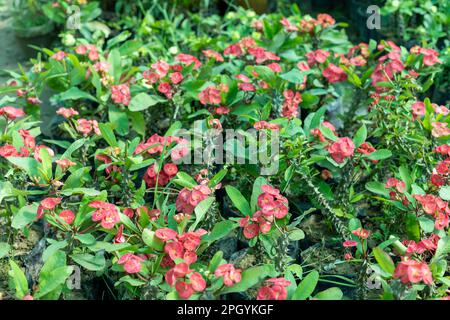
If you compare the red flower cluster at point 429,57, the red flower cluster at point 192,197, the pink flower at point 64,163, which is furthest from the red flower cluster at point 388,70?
the pink flower at point 64,163

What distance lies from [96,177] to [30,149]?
1.03ft

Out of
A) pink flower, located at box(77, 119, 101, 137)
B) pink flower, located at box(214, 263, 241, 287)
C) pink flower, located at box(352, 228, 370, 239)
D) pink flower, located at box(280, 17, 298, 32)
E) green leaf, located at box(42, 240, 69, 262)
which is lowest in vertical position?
green leaf, located at box(42, 240, 69, 262)

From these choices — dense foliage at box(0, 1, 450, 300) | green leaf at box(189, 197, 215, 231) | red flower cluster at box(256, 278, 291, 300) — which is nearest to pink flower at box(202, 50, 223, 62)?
dense foliage at box(0, 1, 450, 300)

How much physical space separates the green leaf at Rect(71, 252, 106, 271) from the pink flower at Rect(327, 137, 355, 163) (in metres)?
0.96

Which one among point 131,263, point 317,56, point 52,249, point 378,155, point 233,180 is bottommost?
point 233,180

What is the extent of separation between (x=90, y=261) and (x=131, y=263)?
30 centimetres

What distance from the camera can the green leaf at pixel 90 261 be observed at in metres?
2.38

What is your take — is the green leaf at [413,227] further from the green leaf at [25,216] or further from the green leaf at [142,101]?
the green leaf at [25,216]

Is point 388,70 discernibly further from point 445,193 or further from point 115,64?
point 115,64

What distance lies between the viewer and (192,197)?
96.7 inches

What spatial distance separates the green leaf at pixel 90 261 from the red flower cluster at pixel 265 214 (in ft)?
1.67

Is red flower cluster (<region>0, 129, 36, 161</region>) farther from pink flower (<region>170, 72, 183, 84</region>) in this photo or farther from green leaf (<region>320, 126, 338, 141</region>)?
green leaf (<region>320, 126, 338, 141</region>)

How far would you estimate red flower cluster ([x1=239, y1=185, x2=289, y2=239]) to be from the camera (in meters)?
2.33

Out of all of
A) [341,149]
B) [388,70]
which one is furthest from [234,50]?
[341,149]
